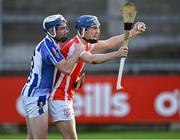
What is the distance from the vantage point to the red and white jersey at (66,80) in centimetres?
959

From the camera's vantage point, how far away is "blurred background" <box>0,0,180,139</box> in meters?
15.5

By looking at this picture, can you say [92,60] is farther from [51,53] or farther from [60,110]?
[60,110]

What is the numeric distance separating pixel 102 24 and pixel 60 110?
8.90 m

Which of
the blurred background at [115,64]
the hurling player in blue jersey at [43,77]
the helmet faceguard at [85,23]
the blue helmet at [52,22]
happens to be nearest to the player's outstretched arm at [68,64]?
the hurling player in blue jersey at [43,77]

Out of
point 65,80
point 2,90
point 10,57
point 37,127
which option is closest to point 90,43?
point 65,80

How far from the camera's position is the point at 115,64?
16750 mm

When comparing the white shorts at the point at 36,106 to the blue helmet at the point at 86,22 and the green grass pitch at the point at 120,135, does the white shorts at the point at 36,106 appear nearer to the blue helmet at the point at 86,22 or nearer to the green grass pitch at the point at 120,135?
the blue helmet at the point at 86,22

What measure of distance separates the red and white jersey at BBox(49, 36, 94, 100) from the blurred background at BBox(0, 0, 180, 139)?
5.72m

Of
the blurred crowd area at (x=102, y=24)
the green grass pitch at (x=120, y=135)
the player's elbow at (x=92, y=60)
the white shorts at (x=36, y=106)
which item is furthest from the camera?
the blurred crowd area at (x=102, y=24)

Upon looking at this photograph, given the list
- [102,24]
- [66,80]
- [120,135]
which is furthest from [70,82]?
[102,24]

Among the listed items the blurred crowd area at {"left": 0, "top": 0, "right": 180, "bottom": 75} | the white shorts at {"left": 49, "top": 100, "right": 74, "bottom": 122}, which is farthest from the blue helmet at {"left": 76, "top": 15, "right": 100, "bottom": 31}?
the blurred crowd area at {"left": 0, "top": 0, "right": 180, "bottom": 75}

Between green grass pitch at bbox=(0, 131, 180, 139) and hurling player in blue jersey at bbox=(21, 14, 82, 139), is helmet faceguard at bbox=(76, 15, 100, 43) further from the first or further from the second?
green grass pitch at bbox=(0, 131, 180, 139)

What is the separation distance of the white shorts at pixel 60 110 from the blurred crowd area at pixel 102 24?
312 inches

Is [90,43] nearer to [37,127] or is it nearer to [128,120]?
[37,127]
